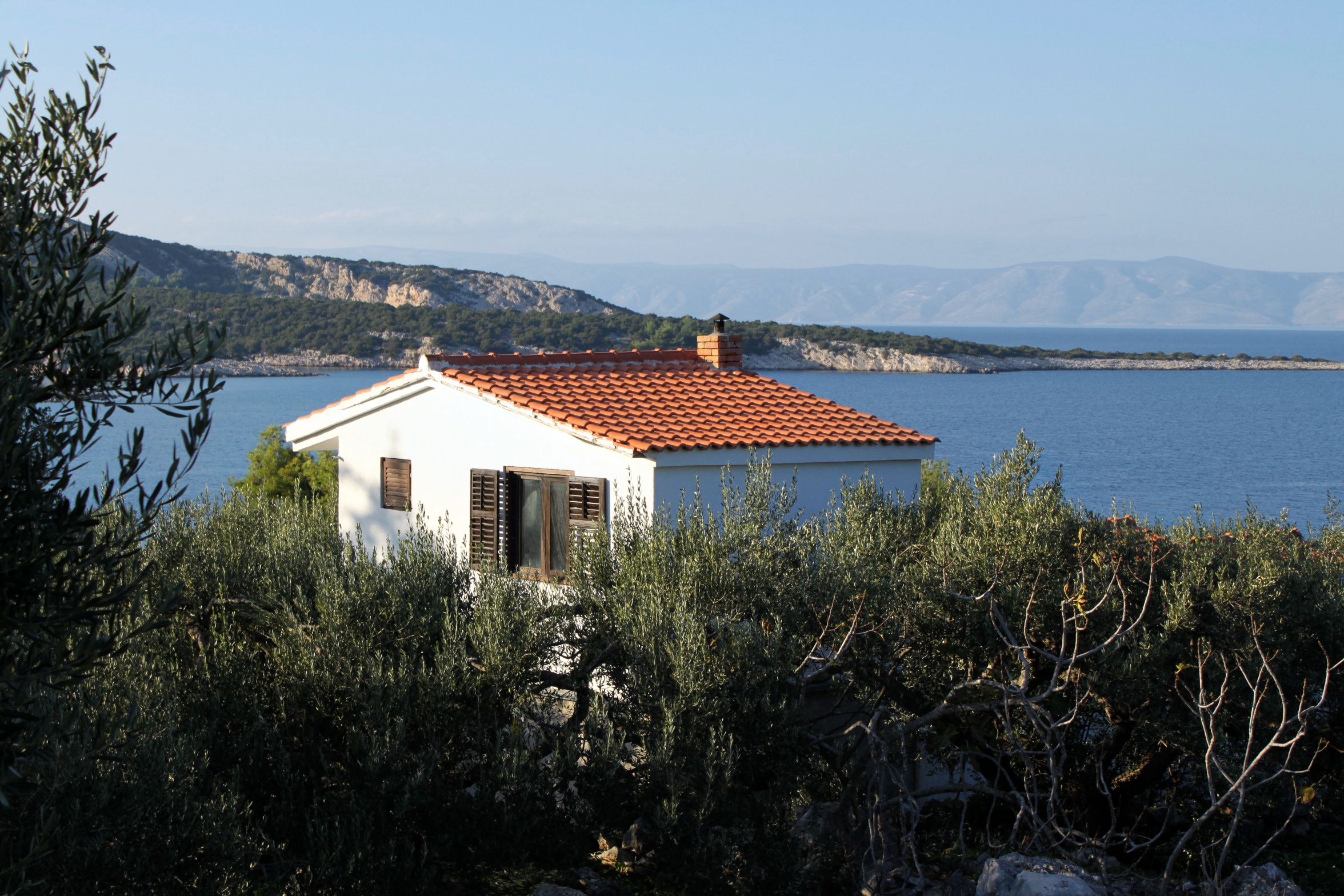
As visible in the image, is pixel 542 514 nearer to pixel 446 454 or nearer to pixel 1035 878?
pixel 446 454

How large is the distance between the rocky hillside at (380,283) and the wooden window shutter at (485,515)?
116m

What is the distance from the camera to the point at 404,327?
10812cm

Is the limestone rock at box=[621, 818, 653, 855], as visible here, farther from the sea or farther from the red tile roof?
the sea

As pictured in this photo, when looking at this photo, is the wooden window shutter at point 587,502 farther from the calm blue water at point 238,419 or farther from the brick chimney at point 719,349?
the calm blue water at point 238,419

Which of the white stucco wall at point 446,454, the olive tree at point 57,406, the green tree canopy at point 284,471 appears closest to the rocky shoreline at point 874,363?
the green tree canopy at point 284,471

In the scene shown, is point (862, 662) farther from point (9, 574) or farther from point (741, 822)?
point (9, 574)

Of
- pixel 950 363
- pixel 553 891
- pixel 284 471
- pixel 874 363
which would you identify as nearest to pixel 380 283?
pixel 874 363

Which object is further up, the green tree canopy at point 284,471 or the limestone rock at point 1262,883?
the green tree canopy at point 284,471

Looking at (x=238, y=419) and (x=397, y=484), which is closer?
(x=397, y=484)

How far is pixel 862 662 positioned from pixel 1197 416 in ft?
342

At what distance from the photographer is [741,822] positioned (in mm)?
9188

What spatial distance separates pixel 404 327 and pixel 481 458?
313ft

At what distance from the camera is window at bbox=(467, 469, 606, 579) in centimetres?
1473

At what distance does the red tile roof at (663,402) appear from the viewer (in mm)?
14945
